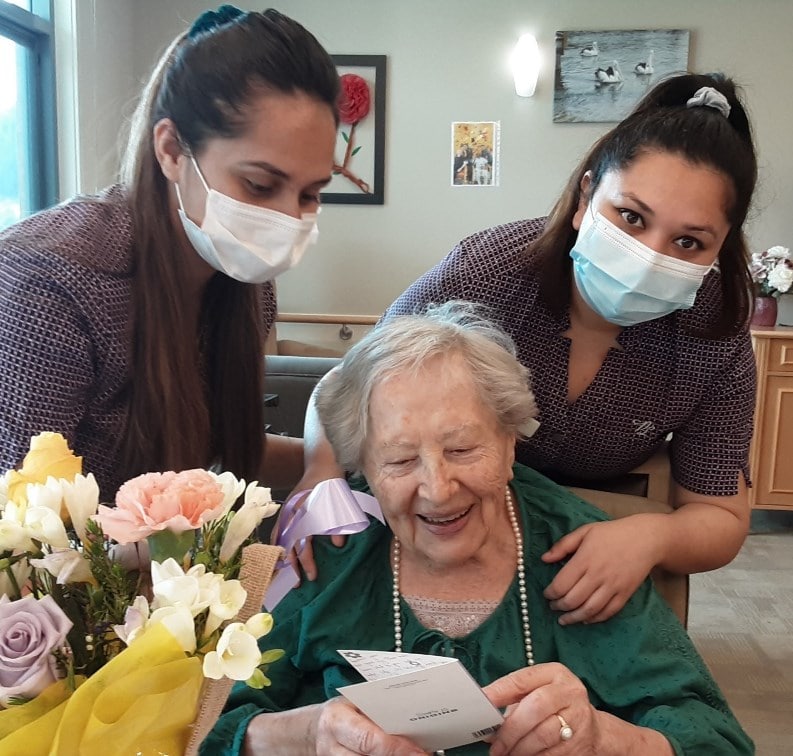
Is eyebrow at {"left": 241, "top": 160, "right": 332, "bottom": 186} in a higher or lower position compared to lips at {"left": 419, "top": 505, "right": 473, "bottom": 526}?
higher

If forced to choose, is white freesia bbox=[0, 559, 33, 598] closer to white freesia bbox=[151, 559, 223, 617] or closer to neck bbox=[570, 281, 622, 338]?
white freesia bbox=[151, 559, 223, 617]

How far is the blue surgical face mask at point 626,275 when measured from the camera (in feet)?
4.79

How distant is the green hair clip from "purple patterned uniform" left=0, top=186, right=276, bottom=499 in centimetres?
32

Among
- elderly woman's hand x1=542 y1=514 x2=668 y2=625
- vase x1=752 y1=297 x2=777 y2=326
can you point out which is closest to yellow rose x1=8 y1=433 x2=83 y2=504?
elderly woman's hand x1=542 y1=514 x2=668 y2=625

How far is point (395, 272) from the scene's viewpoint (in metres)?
5.00

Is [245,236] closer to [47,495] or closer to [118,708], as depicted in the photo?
[47,495]

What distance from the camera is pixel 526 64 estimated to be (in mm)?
4602

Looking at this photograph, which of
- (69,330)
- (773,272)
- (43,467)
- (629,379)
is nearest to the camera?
(43,467)

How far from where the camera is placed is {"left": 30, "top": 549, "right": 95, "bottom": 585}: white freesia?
0.66m

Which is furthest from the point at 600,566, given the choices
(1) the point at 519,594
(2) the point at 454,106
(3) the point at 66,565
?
(2) the point at 454,106

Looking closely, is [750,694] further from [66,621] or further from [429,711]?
[66,621]

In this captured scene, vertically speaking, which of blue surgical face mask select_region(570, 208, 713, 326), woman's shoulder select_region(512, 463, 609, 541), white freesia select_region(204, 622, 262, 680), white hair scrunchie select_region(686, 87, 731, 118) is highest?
white hair scrunchie select_region(686, 87, 731, 118)

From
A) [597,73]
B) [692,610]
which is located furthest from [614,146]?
[597,73]

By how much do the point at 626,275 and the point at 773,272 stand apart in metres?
3.20
